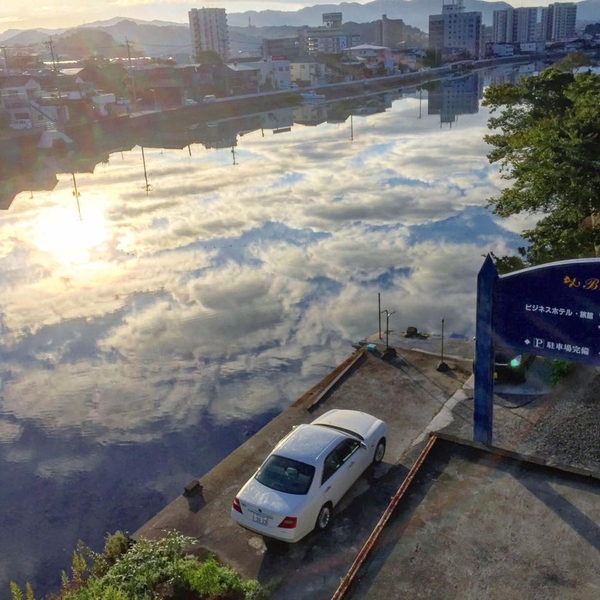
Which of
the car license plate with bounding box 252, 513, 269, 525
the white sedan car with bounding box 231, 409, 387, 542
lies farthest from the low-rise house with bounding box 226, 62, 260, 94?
the car license plate with bounding box 252, 513, 269, 525

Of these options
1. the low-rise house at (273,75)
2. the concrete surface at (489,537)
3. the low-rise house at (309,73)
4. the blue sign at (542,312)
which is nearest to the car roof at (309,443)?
the concrete surface at (489,537)

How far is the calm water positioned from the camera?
559 inches

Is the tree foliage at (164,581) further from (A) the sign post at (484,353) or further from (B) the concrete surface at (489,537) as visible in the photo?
(A) the sign post at (484,353)

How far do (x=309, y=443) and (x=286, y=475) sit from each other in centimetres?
Answer: 82

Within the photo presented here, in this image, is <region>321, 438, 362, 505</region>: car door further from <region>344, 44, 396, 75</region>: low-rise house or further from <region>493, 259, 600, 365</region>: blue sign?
<region>344, 44, 396, 75</region>: low-rise house

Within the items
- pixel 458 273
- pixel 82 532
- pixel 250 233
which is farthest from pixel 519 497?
pixel 250 233

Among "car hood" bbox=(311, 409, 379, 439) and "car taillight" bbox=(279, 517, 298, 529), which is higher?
"car taillight" bbox=(279, 517, 298, 529)

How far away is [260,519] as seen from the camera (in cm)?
980

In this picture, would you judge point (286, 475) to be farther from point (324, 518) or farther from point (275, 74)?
point (275, 74)

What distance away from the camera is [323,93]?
378 ft

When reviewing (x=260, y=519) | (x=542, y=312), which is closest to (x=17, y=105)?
(x=260, y=519)

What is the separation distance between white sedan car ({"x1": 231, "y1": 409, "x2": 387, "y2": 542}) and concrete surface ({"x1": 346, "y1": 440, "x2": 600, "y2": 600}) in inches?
68.2

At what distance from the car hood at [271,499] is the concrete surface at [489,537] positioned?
1807 millimetres

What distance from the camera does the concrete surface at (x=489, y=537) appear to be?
7.41m
